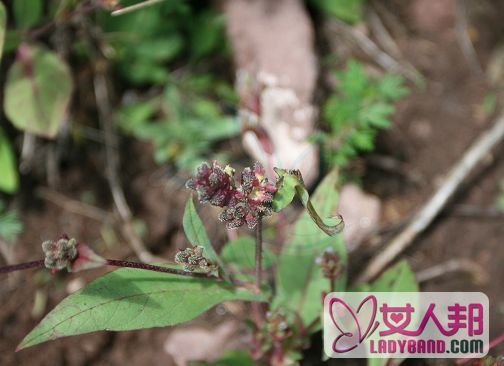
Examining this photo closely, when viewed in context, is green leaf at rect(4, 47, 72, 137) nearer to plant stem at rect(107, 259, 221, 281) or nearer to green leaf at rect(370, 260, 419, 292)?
plant stem at rect(107, 259, 221, 281)

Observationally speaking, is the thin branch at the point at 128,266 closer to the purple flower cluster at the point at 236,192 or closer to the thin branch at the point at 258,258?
the thin branch at the point at 258,258

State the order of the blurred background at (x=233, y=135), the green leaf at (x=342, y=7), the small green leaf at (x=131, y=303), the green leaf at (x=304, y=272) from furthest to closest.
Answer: the green leaf at (x=342, y=7)
the blurred background at (x=233, y=135)
the green leaf at (x=304, y=272)
the small green leaf at (x=131, y=303)

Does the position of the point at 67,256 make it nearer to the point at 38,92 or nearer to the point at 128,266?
the point at 128,266

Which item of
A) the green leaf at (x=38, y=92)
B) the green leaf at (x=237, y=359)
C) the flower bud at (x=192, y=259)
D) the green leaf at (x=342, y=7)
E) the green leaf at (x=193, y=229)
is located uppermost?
the green leaf at (x=342, y=7)

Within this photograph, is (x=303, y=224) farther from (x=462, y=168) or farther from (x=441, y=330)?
(x=462, y=168)

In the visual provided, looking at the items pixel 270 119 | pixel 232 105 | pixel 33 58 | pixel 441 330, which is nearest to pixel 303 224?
pixel 441 330

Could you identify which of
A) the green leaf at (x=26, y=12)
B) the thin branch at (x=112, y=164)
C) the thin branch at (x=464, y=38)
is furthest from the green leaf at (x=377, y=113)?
the green leaf at (x=26, y=12)

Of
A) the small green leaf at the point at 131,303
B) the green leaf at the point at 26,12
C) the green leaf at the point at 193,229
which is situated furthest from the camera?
the green leaf at the point at 26,12

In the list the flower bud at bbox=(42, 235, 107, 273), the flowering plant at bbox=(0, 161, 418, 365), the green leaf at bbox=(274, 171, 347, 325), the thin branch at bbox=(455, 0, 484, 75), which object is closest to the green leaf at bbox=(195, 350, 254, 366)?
the flowering plant at bbox=(0, 161, 418, 365)
